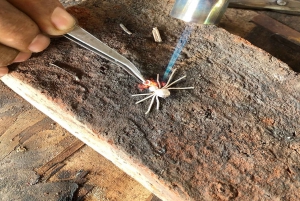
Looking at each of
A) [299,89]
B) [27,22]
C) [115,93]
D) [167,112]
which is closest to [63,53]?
[27,22]

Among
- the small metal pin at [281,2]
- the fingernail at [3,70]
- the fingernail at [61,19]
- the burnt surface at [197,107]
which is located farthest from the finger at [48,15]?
the small metal pin at [281,2]

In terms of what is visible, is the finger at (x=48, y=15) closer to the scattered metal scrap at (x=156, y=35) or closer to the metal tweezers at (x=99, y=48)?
the metal tweezers at (x=99, y=48)

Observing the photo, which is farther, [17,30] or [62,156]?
[62,156]

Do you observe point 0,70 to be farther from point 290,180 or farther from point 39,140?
point 290,180

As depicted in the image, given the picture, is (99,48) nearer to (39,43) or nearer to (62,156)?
(39,43)

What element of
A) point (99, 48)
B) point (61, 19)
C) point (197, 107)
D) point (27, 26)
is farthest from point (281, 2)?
point (27, 26)

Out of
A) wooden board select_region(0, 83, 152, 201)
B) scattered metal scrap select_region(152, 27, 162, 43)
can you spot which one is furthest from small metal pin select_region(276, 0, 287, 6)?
wooden board select_region(0, 83, 152, 201)
